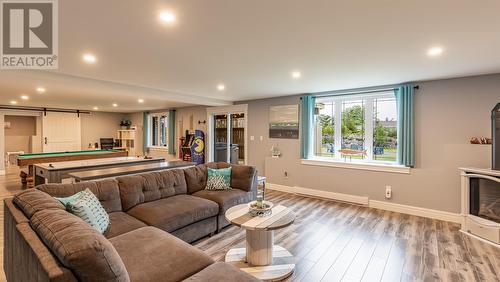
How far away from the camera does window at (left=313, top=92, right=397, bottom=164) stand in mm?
4430

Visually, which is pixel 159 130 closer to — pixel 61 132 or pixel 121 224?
pixel 61 132

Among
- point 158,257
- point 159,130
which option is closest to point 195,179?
point 158,257

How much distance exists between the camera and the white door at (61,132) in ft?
26.9

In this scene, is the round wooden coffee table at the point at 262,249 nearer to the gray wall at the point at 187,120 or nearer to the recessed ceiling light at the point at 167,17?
the recessed ceiling light at the point at 167,17

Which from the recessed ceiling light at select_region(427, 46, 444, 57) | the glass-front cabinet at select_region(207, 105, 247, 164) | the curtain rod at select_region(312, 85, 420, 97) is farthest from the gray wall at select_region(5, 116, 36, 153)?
the recessed ceiling light at select_region(427, 46, 444, 57)

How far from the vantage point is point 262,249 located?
7.67 ft

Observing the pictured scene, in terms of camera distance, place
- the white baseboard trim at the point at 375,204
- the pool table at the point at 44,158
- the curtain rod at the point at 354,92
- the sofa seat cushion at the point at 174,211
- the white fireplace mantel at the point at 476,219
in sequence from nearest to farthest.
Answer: the sofa seat cushion at the point at 174,211 < the white fireplace mantel at the point at 476,219 < the white baseboard trim at the point at 375,204 < the curtain rod at the point at 354,92 < the pool table at the point at 44,158

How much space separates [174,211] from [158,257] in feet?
3.38

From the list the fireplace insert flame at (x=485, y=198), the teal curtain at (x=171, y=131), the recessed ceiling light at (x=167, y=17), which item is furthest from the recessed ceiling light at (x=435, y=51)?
the teal curtain at (x=171, y=131)

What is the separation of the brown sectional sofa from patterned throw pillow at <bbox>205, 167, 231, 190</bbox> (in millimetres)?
132

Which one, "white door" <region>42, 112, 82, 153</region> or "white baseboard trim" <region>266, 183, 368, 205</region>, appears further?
"white door" <region>42, 112, 82, 153</region>

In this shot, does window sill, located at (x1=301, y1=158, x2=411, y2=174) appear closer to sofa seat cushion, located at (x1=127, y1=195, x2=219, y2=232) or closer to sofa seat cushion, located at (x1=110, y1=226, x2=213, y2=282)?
sofa seat cushion, located at (x1=127, y1=195, x2=219, y2=232)

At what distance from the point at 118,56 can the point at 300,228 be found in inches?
130

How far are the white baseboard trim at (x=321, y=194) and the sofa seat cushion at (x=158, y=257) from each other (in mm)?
3647
